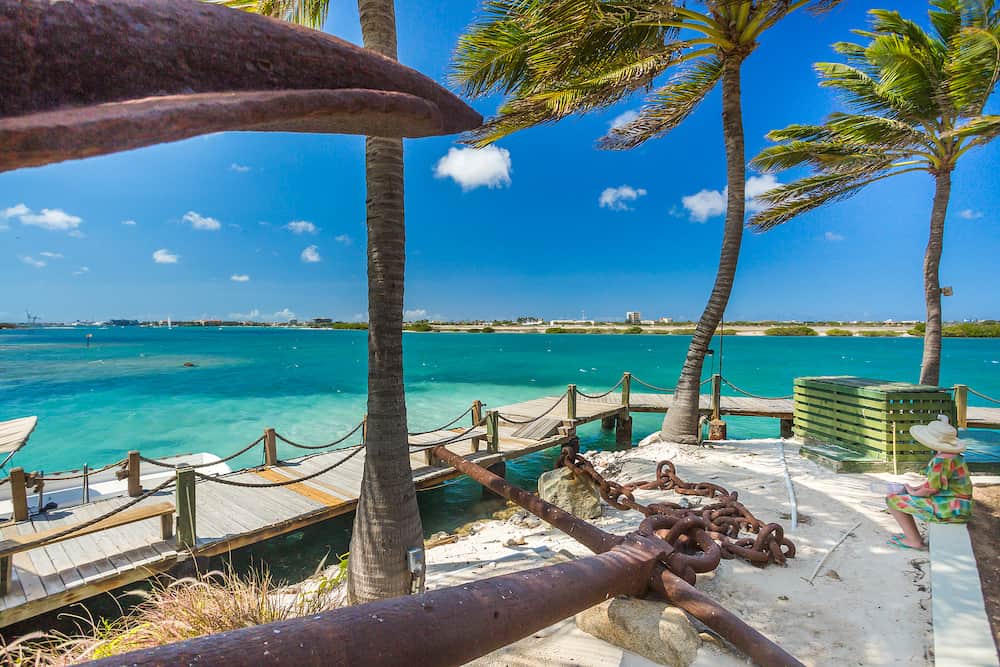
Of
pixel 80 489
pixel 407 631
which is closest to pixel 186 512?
pixel 80 489

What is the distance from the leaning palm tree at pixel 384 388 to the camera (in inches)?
149

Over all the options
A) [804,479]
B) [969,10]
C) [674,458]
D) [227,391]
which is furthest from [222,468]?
[227,391]

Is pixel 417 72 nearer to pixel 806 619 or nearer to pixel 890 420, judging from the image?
pixel 806 619

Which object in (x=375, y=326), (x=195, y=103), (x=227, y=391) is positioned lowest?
(x=227, y=391)

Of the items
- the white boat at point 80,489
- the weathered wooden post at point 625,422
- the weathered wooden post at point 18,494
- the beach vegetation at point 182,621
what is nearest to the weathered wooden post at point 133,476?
the white boat at point 80,489

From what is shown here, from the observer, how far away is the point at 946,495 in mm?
4008

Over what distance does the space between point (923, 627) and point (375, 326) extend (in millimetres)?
4626

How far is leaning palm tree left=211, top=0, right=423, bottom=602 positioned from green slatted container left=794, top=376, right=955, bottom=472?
6.75 m

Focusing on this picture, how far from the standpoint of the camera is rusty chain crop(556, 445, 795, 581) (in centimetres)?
328

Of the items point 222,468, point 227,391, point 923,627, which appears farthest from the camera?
point 227,391

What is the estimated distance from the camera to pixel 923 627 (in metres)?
3.14

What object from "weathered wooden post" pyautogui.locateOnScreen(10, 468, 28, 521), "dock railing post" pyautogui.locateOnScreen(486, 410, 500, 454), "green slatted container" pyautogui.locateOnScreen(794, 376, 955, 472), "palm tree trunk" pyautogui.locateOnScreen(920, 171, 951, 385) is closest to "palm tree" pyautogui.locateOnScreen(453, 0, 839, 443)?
"green slatted container" pyautogui.locateOnScreen(794, 376, 955, 472)

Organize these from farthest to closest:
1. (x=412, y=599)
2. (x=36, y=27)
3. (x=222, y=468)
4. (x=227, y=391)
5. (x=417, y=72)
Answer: (x=227, y=391)
(x=222, y=468)
(x=412, y=599)
(x=417, y=72)
(x=36, y=27)

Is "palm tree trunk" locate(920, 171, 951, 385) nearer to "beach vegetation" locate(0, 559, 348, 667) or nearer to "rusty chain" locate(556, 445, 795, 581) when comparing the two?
"rusty chain" locate(556, 445, 795, 581)
